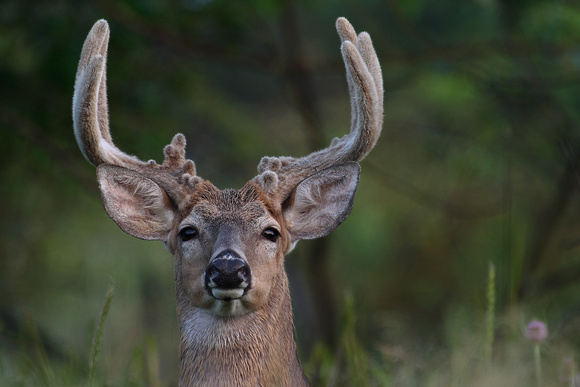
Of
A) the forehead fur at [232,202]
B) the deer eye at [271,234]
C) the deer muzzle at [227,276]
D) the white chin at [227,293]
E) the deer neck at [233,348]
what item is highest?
the forehead fur at [232,202]

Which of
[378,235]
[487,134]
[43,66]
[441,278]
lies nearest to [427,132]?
[487,134]

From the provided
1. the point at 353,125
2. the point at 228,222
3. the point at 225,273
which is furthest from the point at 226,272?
the point at 353,125

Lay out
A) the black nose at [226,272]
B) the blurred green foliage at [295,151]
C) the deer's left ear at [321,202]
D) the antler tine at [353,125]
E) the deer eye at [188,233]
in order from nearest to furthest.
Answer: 1. the black nose at [226,272]
2. the deer eye at [188,233]
3. the antler tine at [353,125]
4. the deer's left ear at [321,202]
5. the blurred green foliage at [295,151]

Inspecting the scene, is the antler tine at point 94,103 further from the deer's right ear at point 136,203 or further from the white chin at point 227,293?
the white chin at point 227,293

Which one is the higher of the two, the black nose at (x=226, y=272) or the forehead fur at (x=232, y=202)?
the forehead fur at (x=232, y=202)

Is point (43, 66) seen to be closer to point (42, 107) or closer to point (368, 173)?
point (42, 107)

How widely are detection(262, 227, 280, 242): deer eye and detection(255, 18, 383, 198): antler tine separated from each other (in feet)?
0.81

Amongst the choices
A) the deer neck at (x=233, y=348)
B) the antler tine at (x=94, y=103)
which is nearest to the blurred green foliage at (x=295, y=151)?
the deer neck at (x=233, y=348)

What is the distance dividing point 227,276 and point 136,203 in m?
0.94

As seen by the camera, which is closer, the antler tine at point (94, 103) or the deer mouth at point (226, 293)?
the deer mouth at point (226, 293)

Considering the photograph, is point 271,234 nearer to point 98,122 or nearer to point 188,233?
point 188,233

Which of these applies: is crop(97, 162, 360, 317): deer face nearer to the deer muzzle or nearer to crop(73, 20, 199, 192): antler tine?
the deer muzzle

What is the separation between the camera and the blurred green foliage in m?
7.42

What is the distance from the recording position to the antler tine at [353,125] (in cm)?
547
